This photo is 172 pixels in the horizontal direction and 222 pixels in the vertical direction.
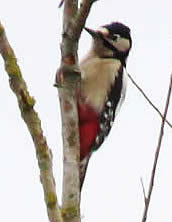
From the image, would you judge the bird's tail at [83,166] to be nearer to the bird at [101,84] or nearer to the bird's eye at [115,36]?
the bird at [101,84]

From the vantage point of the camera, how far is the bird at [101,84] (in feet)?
15.6

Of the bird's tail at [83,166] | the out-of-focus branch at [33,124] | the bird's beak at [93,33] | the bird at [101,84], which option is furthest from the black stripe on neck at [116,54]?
the out-of-focus branch at [33,124]

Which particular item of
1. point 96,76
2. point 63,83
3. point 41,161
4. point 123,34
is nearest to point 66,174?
point 41,161

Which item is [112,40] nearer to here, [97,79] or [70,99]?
[97,79]

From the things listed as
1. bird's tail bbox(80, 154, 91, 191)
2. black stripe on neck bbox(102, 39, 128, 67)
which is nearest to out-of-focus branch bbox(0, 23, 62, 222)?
bird's tail bbox(80, 154, 91, 191)

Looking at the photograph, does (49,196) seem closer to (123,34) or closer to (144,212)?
(144,212)

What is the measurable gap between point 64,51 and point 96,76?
6.10 feet

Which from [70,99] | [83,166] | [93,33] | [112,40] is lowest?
[83,166]

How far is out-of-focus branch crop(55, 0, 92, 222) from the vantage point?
9.78 ft

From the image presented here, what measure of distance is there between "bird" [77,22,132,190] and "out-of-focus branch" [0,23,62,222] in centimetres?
161

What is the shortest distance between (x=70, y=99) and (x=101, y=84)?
1850 mm

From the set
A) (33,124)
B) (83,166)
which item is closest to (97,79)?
(83,166)

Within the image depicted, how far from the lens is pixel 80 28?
10.1ft

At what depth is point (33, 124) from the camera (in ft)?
9.51
